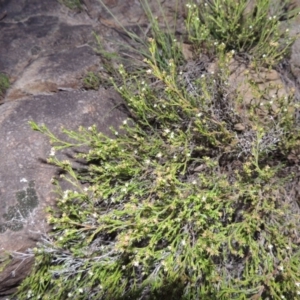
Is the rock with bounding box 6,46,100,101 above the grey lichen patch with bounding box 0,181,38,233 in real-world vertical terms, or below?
above

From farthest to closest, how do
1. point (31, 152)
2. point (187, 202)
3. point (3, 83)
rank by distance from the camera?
point (3, 83)
point (31, 152)
point (187, 202)

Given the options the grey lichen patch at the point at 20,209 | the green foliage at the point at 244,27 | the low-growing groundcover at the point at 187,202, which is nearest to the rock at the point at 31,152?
the grey lichen patch at the point at 20,209

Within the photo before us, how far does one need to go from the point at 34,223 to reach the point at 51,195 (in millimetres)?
266

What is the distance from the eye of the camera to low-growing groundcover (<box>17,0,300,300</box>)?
252 centimetres

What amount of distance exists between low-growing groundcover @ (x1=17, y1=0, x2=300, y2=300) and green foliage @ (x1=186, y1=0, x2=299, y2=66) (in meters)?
0.02

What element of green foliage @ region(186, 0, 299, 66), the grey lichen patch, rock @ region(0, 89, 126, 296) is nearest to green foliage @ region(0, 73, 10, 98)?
rock @ region(0, 89, 126, 296)

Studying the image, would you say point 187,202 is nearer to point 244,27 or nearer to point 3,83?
point 244,27

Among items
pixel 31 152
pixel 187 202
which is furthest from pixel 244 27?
pixel 31 152

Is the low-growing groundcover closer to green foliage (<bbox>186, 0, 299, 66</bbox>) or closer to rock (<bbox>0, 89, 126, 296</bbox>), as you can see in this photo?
green foliage (<bbox>186, 0, 299, 66</bbox>)

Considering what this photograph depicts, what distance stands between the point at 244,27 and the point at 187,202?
6.05 feet

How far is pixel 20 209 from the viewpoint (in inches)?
110

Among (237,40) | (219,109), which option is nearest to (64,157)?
(219,109)

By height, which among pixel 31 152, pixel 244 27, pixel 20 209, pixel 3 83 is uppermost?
pixel 244 27

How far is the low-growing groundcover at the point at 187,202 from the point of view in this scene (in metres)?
2.52
